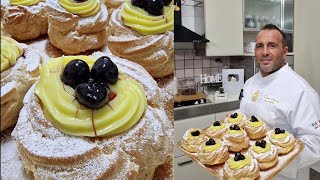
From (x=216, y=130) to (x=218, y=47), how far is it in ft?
1.30

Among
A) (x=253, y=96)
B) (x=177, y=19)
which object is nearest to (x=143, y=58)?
(x=177, y=19)

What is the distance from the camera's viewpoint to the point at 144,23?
690 mm

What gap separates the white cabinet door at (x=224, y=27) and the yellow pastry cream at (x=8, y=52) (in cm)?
92

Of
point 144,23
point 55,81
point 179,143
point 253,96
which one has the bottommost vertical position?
point 179,143

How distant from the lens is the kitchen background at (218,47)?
1.28m

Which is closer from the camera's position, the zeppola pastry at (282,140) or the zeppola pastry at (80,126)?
the zeppola pastry at (80,126)

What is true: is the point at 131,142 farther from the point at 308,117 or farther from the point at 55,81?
the point at 308,117

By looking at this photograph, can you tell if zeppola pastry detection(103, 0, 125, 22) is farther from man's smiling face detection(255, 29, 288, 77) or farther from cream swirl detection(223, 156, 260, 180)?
man's smiling face detection(255, 29, 288, 77)

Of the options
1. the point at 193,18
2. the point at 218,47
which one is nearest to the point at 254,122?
the point at 218,47

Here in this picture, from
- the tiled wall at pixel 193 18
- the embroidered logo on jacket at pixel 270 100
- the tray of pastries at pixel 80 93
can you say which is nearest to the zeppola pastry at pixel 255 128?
the embroidered logo on jacket at pixel 270 100

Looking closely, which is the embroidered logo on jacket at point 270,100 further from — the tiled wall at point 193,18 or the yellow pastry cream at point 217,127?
the tiled wall at point 193,18

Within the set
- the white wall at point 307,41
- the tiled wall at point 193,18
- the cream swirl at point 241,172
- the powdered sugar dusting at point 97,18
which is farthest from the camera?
→ the white wall at point 307,41

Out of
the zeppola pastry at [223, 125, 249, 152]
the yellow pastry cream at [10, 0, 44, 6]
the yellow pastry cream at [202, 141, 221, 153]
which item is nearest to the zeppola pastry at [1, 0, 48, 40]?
the yellow pastry cream at [10, 0, 44, 6]

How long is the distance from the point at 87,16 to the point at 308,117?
1072 millimetres
